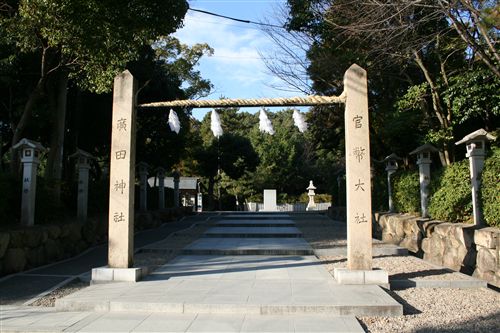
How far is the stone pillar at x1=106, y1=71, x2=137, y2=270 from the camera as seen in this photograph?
771 cm

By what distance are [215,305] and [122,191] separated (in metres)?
2.87

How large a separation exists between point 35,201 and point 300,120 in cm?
650

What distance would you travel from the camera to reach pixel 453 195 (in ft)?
33.6

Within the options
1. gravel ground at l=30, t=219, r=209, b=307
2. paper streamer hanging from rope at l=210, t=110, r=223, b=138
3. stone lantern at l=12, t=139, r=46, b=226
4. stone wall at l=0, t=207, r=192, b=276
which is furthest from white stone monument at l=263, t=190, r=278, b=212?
paper streamer hanging from rope at l=210, t=110, r=223, b=138

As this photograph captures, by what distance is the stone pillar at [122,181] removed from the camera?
7711mm

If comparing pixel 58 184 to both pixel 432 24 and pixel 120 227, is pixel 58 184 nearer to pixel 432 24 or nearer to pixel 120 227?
pixel 120 227

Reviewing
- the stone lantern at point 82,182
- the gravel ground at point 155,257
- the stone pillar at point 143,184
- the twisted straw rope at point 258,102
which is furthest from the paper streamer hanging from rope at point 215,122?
the stone pillar at point 143,184

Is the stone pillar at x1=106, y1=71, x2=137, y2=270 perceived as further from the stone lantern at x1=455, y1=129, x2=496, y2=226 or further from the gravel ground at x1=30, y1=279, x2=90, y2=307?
the stone lantern at x1=455, y1=129, x2=496, y2=226

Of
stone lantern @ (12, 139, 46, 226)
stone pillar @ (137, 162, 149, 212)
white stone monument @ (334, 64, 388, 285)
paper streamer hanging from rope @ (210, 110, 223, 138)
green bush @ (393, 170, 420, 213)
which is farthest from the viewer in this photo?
stone pillar @ (137, 162, 149, 212)

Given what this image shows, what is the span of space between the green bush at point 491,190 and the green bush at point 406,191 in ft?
14.0

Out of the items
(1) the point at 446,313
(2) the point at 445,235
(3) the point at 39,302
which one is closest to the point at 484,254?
(2) the point at 445,235

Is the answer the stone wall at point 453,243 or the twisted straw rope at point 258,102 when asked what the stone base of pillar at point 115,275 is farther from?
the stone wall at point 453,243

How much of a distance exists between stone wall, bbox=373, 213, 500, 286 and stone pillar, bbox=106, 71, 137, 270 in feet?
21.0

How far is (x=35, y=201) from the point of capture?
10492 mm
